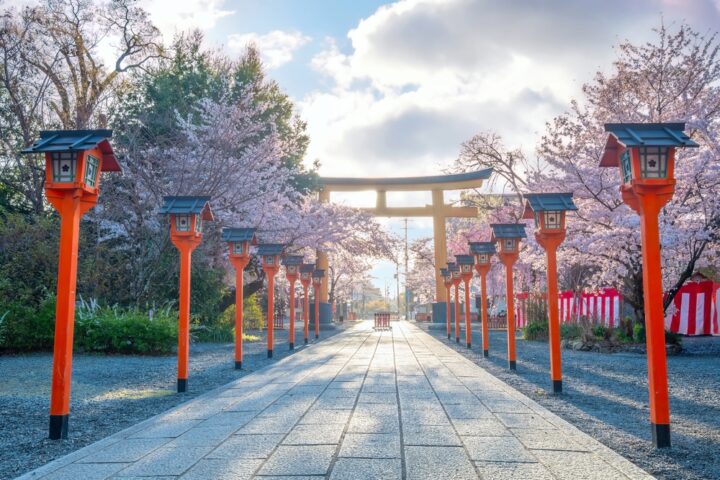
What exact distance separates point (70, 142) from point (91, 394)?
3512 mm

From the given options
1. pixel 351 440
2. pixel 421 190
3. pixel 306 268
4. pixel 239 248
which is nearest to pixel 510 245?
pixel 239 248

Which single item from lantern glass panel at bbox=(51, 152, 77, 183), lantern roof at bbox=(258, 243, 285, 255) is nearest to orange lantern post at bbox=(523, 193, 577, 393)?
lantern glass panel at bbox=(51, 152, 77, 183)

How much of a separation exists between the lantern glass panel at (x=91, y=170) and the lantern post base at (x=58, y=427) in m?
2.10

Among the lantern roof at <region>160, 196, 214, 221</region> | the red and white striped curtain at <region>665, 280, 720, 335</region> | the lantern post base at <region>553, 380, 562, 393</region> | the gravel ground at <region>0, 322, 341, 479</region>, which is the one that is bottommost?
the gravel ground at <region>0, 322, 341, 479</region>

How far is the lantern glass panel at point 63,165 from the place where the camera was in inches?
197

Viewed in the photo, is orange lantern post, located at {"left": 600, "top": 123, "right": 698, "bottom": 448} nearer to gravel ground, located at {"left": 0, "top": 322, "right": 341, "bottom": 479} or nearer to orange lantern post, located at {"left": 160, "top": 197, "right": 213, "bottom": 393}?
gravel ground, located at {"left": 0, "top": 322, "right": 341, "bottom": 479}

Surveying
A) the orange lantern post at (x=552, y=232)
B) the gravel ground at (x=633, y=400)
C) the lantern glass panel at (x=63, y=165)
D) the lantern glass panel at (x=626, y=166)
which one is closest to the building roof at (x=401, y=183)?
the gravel ground at (x=633, y=400)

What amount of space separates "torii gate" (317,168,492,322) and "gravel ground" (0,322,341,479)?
57.9 feet

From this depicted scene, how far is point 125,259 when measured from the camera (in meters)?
15.1

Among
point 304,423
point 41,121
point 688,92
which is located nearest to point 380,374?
point 304,423

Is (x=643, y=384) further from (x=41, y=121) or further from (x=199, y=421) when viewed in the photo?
(x=41, y=121)

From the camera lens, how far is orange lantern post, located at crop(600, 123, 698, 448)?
4.39 metres

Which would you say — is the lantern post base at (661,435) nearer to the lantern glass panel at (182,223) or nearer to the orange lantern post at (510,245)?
the orange lantern post at (510,245)

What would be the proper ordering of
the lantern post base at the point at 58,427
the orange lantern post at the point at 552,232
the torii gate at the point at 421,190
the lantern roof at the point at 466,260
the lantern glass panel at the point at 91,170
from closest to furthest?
1. the lantern post base at the point at 58,427
2. the lantern glass panel at the point at 91,170
3. the orange lantern post at the point at 552,232
4. the lantern roof at the point at 466,260
5. the torii gate at the point at 421,190
